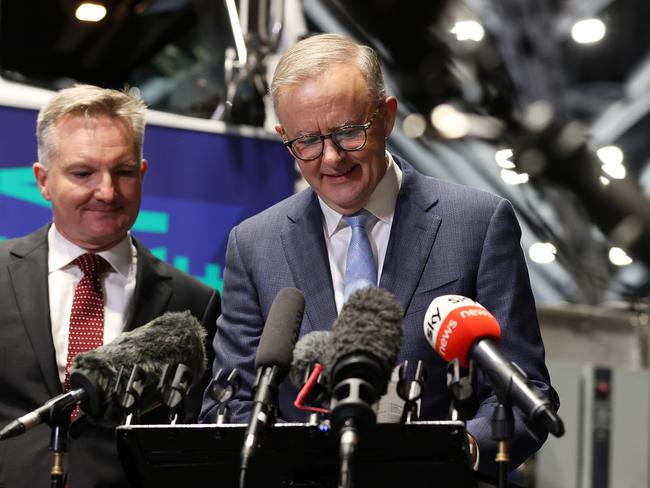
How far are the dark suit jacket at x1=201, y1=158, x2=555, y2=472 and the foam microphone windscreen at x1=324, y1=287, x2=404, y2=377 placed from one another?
29.3 inches

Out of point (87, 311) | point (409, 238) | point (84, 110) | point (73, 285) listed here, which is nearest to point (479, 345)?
point (409, 238)

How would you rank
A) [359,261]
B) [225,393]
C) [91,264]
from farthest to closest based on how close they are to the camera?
[91,264]
[359,261]
[225,393]

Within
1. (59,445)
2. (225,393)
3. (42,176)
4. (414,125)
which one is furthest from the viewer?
(414,125)

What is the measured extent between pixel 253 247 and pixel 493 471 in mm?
933

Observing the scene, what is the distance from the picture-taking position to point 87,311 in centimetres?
343

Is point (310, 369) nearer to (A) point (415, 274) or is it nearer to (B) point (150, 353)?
(B) point (150, 353)

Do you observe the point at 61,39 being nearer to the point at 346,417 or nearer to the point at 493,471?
the point at 493,471

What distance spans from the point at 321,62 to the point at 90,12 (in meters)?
2.52

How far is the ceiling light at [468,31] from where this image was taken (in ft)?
19.7

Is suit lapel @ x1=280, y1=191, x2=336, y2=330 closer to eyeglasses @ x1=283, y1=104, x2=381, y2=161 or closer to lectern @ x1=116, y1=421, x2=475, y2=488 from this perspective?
eyeglasses @ x1=283, y1=104, x2=381, y2=161

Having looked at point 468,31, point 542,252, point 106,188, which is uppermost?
point 468,31

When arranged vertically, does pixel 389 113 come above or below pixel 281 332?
above

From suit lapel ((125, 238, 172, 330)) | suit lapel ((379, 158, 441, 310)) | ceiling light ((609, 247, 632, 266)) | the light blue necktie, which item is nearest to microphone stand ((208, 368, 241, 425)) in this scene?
the light blue necktie

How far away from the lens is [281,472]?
82.1 inches
